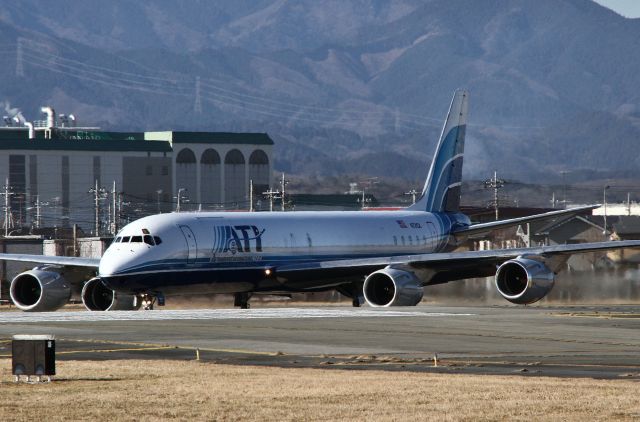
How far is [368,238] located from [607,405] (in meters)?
43.3

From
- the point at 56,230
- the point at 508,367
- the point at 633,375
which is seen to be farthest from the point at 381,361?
the point at 56,230

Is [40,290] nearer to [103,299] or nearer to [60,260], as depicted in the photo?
[60,260]

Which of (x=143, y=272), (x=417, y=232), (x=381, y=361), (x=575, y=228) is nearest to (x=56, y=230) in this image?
(x=575, y=228)

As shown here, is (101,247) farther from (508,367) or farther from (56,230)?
(508,367)

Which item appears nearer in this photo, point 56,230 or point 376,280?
point 376,280

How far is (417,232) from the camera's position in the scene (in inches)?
2768

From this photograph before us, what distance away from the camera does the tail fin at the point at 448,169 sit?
73688 millimetres

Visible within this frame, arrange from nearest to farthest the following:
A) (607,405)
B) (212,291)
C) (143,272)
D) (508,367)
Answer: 1. (607,405)
2. (508,367)
3. (143,272)
4. (212,291)

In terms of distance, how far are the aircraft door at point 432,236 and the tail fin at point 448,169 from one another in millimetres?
1907

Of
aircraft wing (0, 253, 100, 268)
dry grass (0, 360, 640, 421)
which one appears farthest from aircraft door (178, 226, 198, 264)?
dry grass (0, 360, 640, 421)

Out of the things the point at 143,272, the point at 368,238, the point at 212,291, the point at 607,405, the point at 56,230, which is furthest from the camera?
the point at 56,230

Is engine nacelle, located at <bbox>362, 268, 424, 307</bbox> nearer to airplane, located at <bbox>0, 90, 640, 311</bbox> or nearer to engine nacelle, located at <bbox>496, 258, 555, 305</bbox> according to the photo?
airplane, located at <bbox>0, 90, 640, 311</bbox>

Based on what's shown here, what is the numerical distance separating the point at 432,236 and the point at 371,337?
31064 millimetres

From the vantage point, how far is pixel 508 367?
31750 millimetres
